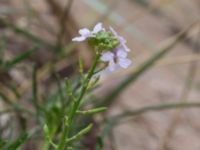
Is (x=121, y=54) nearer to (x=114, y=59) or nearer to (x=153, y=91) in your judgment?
(x=114, y=59)

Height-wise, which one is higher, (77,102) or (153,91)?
(153,91)

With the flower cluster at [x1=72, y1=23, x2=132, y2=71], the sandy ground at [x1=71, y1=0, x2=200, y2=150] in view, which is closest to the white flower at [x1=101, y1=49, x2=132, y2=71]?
the flower cluster at [x1=72, y1=23, x2=132, y2=71]

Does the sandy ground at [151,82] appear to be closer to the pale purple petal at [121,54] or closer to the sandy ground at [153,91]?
the sandy ground at [153,91]

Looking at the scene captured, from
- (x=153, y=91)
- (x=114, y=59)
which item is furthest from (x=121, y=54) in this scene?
(x=153, y=91)

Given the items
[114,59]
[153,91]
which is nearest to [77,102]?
[114,59]

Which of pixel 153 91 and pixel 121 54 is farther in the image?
pixel 153 91

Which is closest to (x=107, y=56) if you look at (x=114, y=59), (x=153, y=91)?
(x=114, y=59)

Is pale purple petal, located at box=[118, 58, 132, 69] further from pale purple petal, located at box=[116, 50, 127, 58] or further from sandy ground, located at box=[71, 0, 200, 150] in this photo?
sandy ground, located at box=[71, 0, 200, 150]

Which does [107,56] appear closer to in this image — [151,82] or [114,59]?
[114,59]

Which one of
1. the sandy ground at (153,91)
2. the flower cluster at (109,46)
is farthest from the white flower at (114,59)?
the sandy ground at (153,91)
